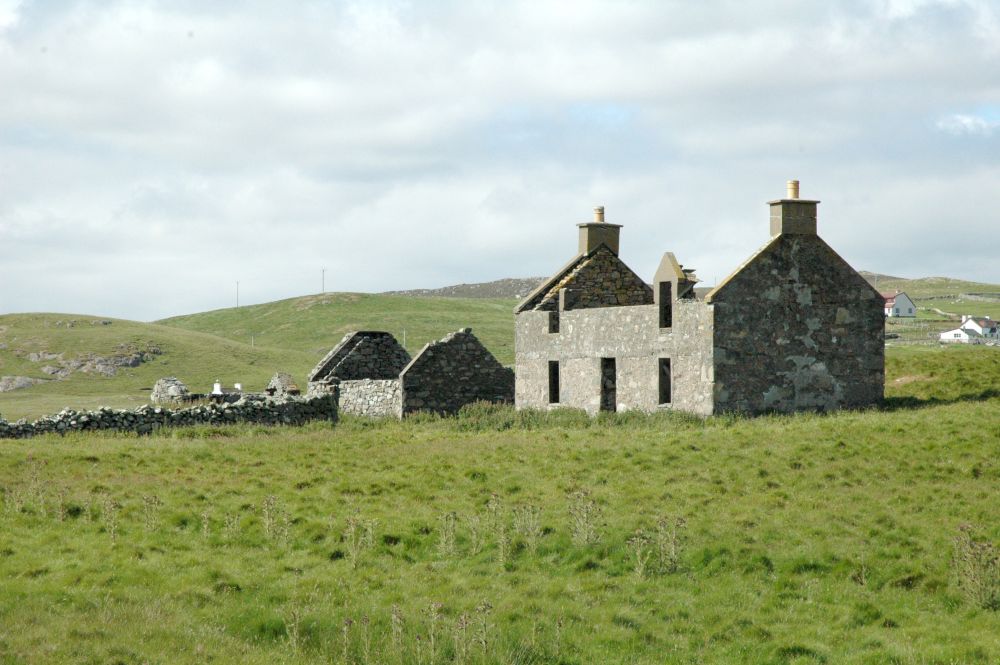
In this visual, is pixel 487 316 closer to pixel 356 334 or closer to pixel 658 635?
pixel 356 334

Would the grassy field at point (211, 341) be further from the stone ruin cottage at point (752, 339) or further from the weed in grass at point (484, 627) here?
the weed in grass at point (484, 627)

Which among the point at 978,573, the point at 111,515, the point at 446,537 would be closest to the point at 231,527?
the point at 111,515

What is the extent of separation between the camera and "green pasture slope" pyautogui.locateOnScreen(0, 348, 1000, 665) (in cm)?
1372

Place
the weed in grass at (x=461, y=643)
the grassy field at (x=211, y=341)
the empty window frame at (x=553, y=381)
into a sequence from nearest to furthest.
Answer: the weed in grass at (x=461, y=643)
the empty window frame at (x=553, y=381)
the grassy field at (x=211, y=341)

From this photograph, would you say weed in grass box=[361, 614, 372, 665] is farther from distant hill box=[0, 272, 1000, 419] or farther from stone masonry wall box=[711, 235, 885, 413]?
distant hill box=[0, 272, 1000, 419]

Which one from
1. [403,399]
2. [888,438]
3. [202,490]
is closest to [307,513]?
[202,490]

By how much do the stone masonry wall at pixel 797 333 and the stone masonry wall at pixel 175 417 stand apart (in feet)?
43.4

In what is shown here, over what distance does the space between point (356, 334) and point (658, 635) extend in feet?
107

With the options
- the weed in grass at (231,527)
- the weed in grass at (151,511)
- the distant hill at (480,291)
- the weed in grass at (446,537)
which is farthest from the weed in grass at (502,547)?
the distant hill at (480,291)

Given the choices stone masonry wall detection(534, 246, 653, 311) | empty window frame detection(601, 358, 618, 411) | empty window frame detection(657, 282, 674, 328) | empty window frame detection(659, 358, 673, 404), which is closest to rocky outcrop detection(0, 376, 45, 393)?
stone masonry wall detection(534, 246, 653, 311)

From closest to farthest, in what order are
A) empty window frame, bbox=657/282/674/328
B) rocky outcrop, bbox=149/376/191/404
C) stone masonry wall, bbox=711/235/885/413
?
stone masonry wall, bbox=711/235/885/413 < empty window frame, bbox=657/282/674/328 < rocky outcrop, bbox=149/376/191/404

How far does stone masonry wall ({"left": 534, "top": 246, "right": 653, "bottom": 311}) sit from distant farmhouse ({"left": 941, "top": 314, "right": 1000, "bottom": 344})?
63.5m

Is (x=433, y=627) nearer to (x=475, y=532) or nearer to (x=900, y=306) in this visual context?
(x=475, y=532)

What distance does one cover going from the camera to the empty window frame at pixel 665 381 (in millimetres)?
33094
